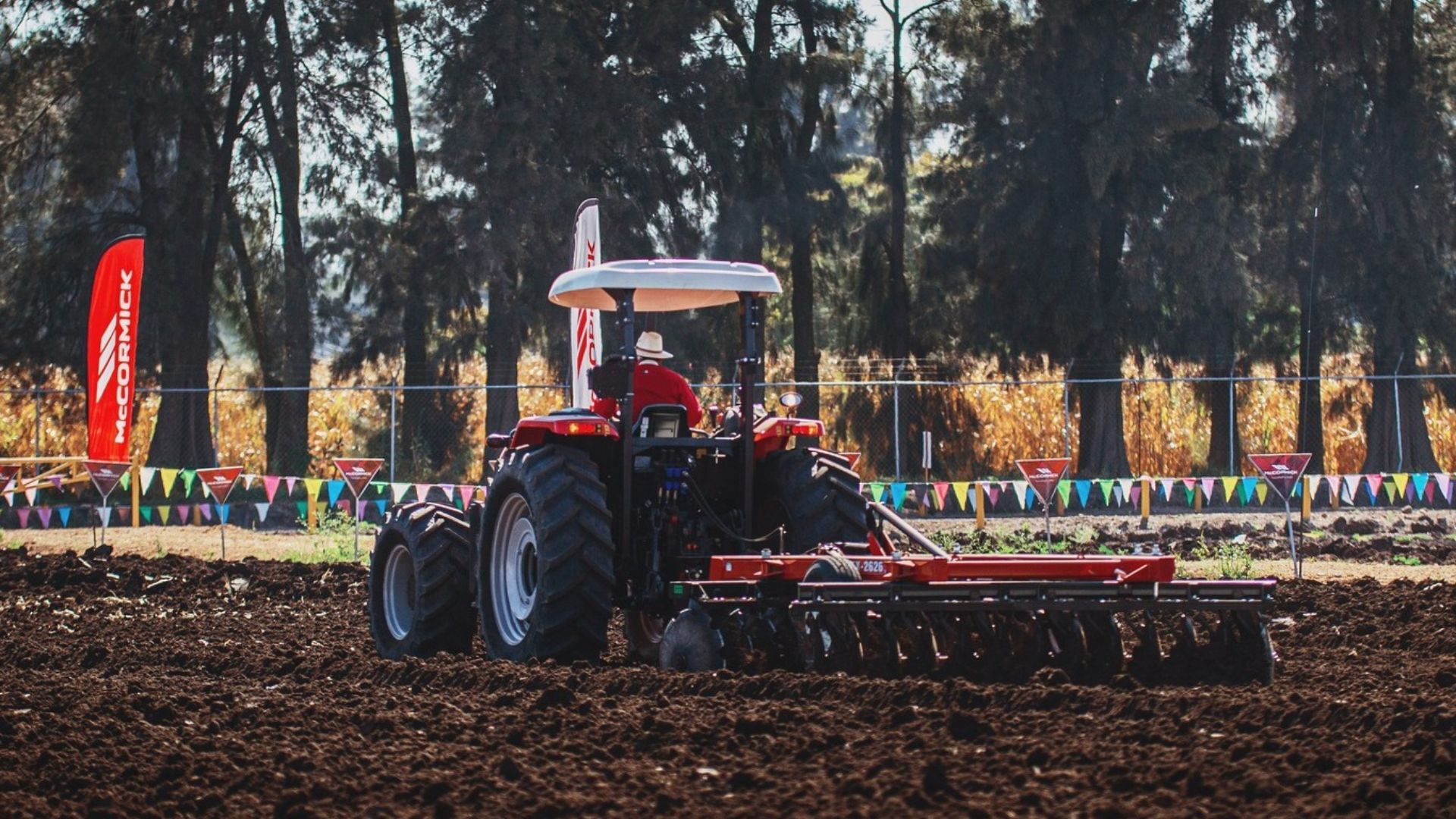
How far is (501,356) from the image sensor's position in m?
28.6

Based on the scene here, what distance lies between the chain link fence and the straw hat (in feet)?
54.6

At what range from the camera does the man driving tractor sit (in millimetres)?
9875

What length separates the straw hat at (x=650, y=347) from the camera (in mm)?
10070

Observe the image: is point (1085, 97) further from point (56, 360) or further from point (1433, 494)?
point (56, 360)

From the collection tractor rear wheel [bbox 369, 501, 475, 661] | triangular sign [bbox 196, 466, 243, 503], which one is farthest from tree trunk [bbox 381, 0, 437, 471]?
tractor rear wheel [bbox 369, 501, 475, 661]

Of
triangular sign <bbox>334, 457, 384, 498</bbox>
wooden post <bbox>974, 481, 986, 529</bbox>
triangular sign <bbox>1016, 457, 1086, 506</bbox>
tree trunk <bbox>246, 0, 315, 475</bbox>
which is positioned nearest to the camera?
triangular sign <bbox>1016, 457, 1086, 506</bbox>

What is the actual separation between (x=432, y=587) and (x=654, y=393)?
5.80 ft

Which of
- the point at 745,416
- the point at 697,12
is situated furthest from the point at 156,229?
the point at 745,416

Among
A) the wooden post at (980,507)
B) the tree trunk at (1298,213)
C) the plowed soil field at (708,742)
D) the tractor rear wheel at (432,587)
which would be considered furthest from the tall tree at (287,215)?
the plowed soil field at (708,742)

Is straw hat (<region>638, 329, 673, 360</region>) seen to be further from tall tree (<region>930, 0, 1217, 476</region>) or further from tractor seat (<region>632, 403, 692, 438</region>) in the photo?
tall tree (<region>930, 0, 1217, 476</region>)

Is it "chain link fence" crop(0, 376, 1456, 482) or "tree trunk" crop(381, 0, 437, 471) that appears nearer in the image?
"chain link fence" crop(0, 376, 1456, 482)

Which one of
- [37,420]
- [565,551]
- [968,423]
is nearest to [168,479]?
[37,420]

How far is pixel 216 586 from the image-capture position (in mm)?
15609

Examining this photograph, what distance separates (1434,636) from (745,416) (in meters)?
4.39
